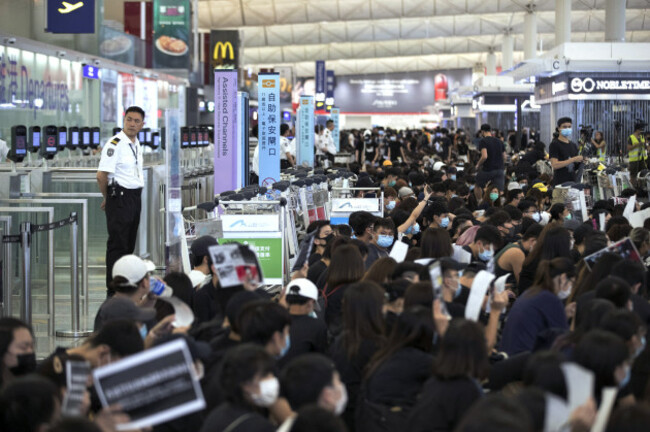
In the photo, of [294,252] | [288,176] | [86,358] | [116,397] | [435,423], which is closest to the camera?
[116,397]

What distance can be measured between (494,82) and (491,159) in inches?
866

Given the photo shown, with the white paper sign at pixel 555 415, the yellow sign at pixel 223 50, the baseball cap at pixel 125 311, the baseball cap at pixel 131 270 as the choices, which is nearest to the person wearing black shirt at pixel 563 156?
the baseball cap at pixel 131 270

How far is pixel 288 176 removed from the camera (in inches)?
568

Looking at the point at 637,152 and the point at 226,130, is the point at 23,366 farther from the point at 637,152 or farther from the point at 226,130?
the point at 637,152

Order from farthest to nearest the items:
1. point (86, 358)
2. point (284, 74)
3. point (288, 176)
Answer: point (284, 74) → point (288, 176) → point (86, 358)

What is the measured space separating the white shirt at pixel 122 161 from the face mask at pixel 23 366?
17.4 feet

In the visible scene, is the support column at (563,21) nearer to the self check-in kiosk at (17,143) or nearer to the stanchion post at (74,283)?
the self check-in kiosk at (17,143)

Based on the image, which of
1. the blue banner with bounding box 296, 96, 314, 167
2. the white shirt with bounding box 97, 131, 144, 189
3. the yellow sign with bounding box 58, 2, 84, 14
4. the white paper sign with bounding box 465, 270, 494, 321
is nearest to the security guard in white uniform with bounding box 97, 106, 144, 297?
the white shirt with bounding box 97, 131, 144, 189

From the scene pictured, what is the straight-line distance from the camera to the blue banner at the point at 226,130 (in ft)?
43.0

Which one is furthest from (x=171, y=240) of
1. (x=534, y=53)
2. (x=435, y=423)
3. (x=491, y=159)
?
(x=534, y=53)

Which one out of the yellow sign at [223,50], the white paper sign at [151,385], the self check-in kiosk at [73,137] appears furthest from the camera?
the yellow sign at [223,50]

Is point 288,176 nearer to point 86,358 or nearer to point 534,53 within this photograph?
point 86,358

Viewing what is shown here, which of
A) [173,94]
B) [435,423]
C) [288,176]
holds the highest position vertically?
[173,94]

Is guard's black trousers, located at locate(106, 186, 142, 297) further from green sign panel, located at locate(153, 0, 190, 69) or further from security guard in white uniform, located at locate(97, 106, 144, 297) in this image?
green sign panel, located at locate(153, 0, 190, 69)
